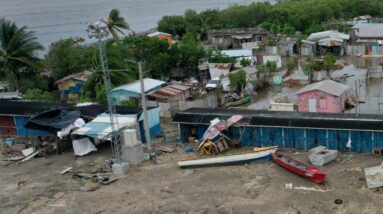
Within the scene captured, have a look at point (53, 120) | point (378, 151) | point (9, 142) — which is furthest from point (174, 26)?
point (378, 151)

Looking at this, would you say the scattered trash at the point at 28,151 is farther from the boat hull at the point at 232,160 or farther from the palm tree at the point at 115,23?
the palm tree at the point at 115,23

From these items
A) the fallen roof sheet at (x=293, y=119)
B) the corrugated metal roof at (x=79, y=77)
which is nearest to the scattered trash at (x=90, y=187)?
the fallen roof sheet at (x=293, y=119)

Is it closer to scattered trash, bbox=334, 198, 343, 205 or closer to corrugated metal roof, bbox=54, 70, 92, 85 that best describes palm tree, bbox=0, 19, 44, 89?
corrugated metal roof, bbox=54, 70, 92, 85

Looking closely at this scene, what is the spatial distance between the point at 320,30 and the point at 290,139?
36409mm

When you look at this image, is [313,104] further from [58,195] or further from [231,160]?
[58,195]

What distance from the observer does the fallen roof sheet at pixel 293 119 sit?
21.7 meters

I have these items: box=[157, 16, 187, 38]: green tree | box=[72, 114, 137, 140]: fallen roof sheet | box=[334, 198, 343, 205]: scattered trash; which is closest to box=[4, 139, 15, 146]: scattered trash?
box=[72, 114, 137, 140]: fallen roof sheet

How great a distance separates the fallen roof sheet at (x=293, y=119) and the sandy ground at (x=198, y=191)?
4.42ft

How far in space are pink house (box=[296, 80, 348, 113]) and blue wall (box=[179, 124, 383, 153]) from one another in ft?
22.3

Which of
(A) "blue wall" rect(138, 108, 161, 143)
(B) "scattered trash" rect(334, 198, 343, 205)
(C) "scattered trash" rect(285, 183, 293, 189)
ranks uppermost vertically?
(A) "blue wall" rect(138, 108, 161, 143)

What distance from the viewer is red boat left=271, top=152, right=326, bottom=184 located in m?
19.0

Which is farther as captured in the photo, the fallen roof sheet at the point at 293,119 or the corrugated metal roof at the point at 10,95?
the corrugated metal roof at the point at 10,95

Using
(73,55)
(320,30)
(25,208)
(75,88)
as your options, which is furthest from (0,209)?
(320,30)

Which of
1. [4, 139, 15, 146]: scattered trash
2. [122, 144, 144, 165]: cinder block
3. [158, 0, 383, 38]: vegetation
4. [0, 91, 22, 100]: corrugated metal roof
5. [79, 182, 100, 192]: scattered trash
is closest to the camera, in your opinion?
[79, 182, 100, 192]: scattered trash
